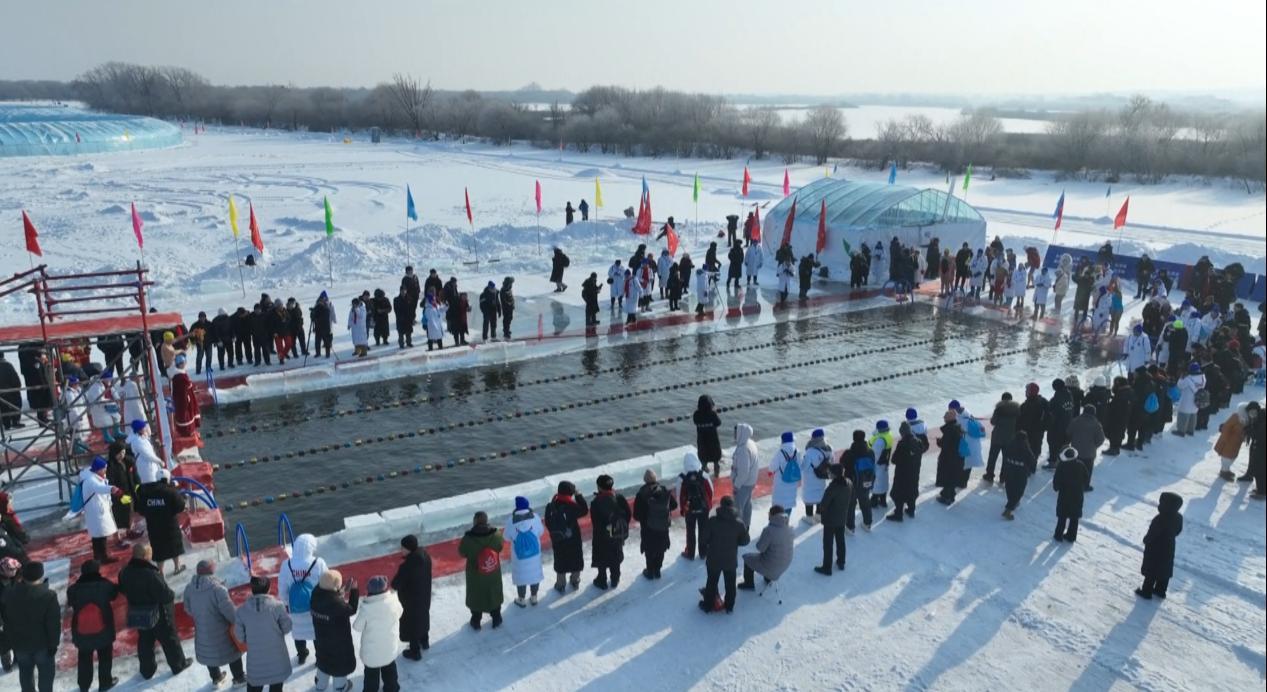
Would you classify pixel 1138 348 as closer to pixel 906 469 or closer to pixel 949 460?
pixel 949 460

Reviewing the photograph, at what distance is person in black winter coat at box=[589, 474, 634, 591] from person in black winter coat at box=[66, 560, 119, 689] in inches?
157

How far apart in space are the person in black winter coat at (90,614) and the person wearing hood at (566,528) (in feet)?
11.7

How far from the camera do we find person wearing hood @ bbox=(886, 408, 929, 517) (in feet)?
32.0

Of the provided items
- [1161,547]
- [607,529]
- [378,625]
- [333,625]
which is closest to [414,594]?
[378,625]

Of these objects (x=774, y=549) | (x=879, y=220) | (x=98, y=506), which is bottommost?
(x=774, y=549)

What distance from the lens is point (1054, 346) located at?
58.1ft

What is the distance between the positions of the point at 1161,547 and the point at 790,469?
3576 mm

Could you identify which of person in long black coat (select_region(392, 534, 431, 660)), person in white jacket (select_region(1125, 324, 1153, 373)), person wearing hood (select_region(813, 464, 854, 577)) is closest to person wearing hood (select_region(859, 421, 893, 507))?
person wearing hood (select_region(813, 464, 854, 577))

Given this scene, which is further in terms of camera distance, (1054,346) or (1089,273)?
(1089,273)

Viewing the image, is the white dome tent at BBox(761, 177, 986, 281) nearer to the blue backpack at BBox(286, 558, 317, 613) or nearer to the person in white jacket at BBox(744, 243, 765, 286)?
the person in white jacket at BBox(744, 243, 765, 286)

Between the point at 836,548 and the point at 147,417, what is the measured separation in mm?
8635

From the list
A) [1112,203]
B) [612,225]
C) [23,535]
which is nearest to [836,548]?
[23,535]

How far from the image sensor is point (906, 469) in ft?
32.3

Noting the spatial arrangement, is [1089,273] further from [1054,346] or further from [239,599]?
[239,599]
